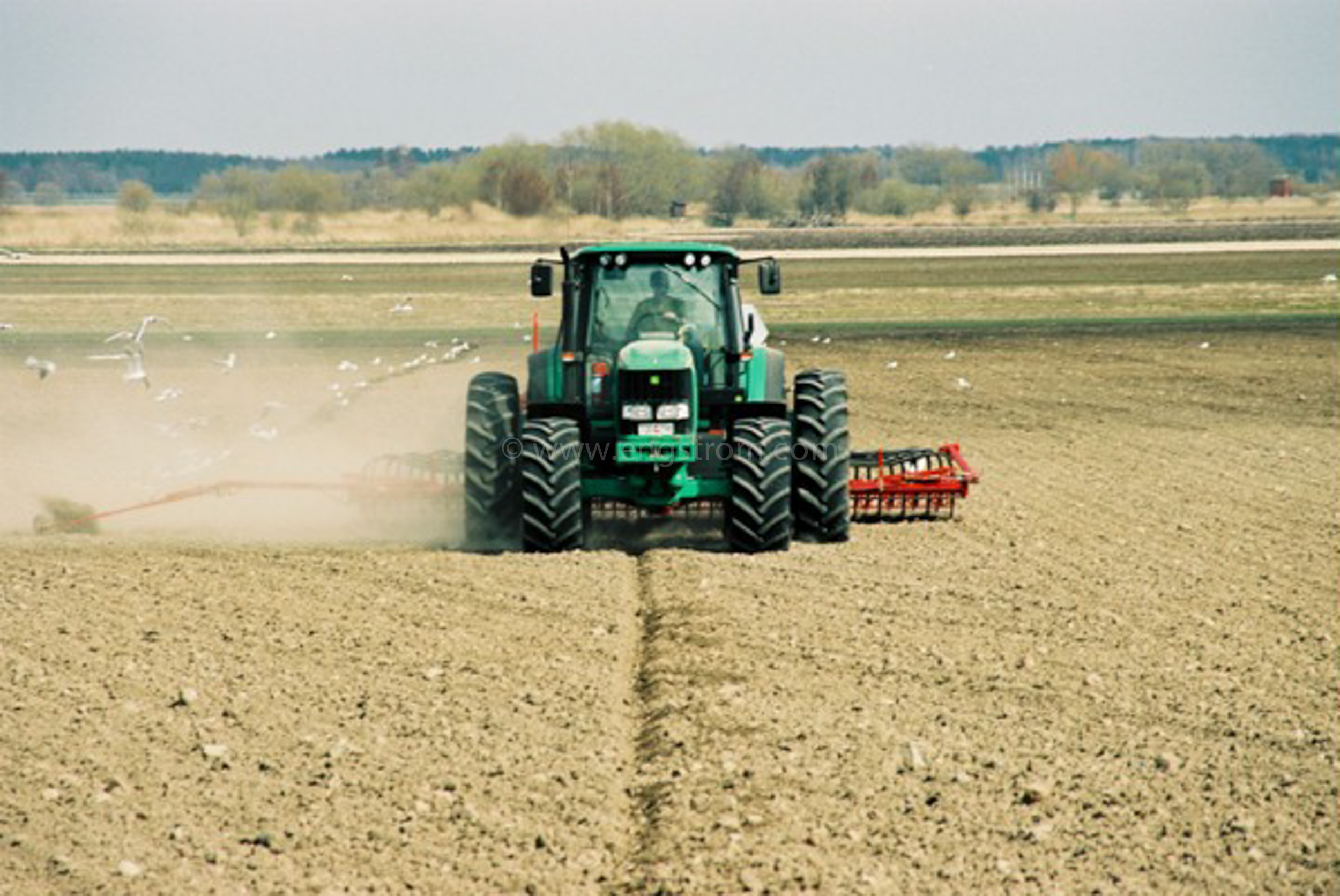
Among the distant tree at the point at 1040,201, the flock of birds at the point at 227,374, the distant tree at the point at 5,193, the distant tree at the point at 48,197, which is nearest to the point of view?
the flock of birds at the point at 227,374

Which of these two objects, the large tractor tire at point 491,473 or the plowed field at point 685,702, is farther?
the large tractor tire at point 491,473

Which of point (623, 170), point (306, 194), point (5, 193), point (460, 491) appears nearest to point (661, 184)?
point (623, 170)

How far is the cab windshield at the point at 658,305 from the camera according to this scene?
14.3m

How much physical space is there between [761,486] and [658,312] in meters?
1.86

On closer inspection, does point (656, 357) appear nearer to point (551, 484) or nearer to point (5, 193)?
point (551, 484)

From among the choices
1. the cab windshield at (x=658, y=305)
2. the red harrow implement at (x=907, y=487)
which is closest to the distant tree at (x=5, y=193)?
the cab windshield at (x=658, y=305)

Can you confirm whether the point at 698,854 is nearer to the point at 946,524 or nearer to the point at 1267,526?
the point at 946,524

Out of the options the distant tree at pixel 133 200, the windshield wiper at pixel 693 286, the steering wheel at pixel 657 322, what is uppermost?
the distant tree at pixel 133 200

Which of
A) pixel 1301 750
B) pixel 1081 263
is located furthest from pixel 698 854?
pixel 1081 263

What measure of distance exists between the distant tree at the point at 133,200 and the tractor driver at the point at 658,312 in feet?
228

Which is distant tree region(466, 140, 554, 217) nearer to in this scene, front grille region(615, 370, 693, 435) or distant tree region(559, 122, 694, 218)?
distant tree region(559, 122, 694, 218)

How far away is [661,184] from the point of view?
91.8 metres

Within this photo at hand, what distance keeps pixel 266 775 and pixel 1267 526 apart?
9.67 metres

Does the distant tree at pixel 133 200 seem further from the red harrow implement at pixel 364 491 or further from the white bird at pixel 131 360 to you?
the red harrow implement at pixel 364 491
